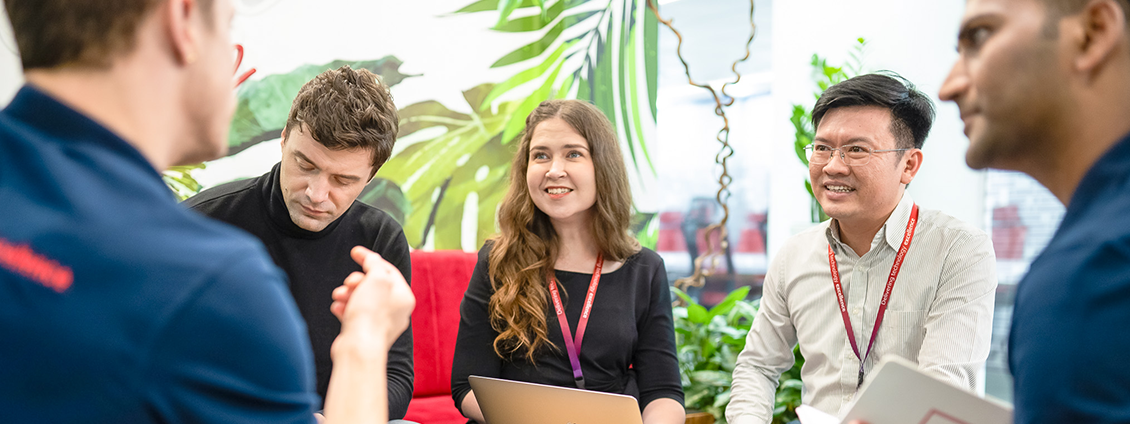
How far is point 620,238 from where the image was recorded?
2330 mm

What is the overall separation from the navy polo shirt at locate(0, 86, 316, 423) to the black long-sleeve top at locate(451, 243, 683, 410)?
60.2 inches

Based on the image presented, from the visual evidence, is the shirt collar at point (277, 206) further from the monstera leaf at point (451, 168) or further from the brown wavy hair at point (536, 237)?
the monstera leaf at point (451, 168)

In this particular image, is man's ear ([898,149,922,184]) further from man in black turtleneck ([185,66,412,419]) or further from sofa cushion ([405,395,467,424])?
sofa cushion ([405,395,467,424])

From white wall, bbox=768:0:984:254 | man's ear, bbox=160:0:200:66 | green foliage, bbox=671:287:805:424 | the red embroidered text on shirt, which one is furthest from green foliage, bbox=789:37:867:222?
the red embroidered text on shirt

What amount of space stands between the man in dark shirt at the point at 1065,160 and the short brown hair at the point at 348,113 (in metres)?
1.43

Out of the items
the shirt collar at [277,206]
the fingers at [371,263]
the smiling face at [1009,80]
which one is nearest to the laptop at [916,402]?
the smiling face at [1009,80]

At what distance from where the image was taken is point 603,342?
2.17m

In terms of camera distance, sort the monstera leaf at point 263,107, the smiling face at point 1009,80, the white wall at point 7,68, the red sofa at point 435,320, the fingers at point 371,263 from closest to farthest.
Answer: the smiling face at point 1009,80 < the fingers at point 371,263 < the white wall at point 7,68 < the monstera leaf at point 263,107 < the red sofa at point 435,320

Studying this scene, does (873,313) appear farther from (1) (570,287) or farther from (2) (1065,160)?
(2) (1065,160)

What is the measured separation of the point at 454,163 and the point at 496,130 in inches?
11.8

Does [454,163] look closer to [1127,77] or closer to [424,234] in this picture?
[424,234]

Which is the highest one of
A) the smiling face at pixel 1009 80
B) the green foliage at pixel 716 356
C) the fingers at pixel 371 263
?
the smiling face at pixel 1009 80

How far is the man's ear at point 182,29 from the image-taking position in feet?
2.31

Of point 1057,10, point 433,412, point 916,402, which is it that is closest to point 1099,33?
point 1057,10
